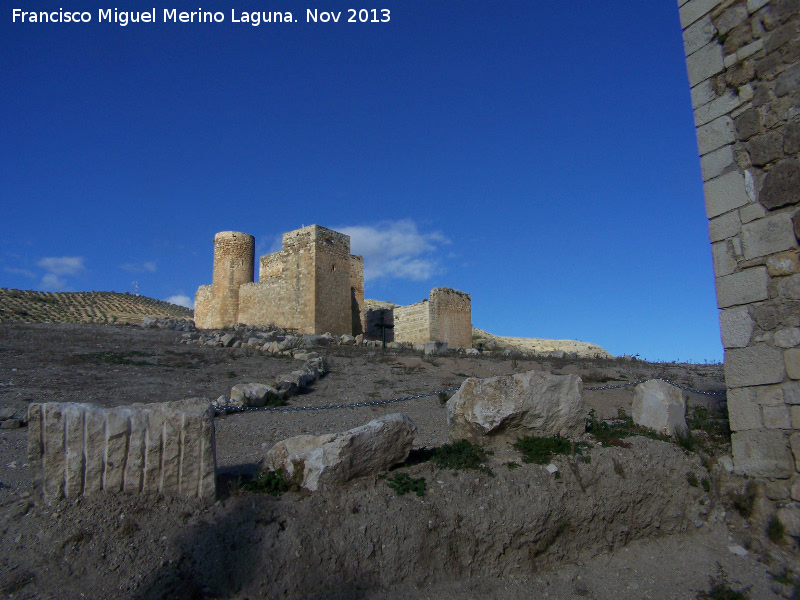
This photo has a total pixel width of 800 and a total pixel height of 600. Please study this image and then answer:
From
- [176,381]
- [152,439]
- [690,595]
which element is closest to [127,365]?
[176,381]

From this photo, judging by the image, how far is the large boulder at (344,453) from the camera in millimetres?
4277

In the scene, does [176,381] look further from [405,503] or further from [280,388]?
[405,503]

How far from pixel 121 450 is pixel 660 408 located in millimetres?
5298

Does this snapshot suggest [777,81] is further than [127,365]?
No

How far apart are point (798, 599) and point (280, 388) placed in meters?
8.11

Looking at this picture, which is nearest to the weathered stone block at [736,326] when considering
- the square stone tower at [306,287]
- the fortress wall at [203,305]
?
the square stone tower at [306,287]

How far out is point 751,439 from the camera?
4688 mm

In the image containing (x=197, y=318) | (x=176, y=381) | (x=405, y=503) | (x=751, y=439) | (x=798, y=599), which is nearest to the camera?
(x=798, y=599)

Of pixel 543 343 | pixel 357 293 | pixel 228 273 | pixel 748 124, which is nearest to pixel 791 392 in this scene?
pixel 748 124

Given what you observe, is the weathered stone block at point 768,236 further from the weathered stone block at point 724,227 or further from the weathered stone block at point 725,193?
the weathered stone block at point 725,193

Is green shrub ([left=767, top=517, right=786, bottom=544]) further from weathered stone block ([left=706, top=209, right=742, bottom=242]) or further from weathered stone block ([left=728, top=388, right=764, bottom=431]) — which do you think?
weathered stone block ([left=706, top=209, right=742, bottom=242])

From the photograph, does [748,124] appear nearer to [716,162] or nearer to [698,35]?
[716,162]

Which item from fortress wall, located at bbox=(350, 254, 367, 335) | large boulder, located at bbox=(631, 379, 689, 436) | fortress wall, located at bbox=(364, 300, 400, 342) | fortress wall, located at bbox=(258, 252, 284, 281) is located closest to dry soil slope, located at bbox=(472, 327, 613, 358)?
fortress wall, located at bbox=(364, 300, 400, 342)

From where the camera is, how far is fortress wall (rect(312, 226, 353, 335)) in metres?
21.5
